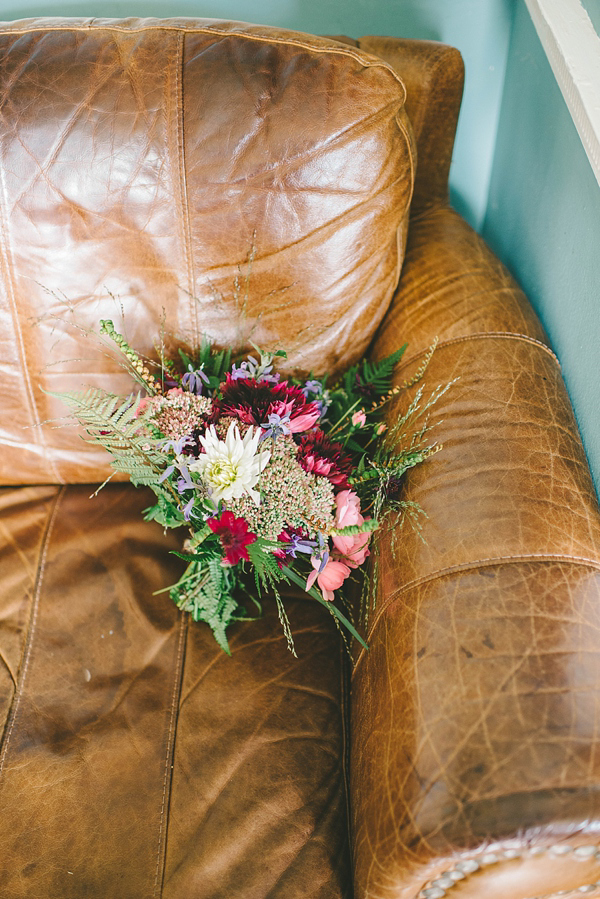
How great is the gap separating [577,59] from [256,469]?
70cm

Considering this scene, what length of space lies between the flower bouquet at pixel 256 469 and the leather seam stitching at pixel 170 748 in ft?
0.21

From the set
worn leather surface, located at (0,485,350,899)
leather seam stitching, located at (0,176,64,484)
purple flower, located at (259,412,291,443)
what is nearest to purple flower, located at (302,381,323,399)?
purple flower, located at (259,412,291,443)

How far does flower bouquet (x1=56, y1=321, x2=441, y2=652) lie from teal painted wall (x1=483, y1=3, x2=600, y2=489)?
0.71 ft

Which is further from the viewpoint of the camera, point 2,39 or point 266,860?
point 2,39

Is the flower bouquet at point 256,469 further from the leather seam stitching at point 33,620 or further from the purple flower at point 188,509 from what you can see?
the leather seam stitching at point 33,620

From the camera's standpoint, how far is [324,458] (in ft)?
2.44

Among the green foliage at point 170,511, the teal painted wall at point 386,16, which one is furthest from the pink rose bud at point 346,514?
the teal painted wall at point 386,16

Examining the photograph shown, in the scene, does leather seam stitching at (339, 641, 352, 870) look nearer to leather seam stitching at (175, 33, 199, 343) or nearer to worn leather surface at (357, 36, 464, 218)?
leather seam stitching at (175, 33, 199, 343)

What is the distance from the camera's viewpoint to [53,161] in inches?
32.4

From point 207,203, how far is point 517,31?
0.82 metres

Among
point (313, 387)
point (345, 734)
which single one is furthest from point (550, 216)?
point (345, 734)

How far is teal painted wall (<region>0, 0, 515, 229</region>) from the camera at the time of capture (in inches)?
44.6

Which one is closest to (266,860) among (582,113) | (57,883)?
(57,883)

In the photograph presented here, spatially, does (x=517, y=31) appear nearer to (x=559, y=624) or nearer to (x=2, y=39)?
(x=2, y=39)
